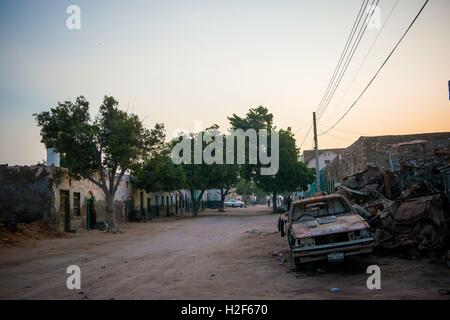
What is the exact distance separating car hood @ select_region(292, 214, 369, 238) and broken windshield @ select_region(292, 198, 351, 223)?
62 centimetres

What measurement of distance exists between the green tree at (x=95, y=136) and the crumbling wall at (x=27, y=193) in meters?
Answer: 1.75

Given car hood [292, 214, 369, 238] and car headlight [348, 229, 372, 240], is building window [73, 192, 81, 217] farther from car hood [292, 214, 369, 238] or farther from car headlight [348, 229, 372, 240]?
car headlight [348, 229, 372, 240]

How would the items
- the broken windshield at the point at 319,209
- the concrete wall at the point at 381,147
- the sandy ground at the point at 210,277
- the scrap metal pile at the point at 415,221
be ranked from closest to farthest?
1. the sandy ground at the point at 210,277
2. the scrap metal pile at the point at 415,221
3. the broken windshield at the point at 319,209
4. the concrete wall at the point at 381,147

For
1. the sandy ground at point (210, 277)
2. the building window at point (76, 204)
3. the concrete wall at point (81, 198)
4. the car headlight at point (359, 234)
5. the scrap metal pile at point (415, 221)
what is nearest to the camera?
the sandy ground at point (210, 277)

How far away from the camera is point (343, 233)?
8367 millimetres

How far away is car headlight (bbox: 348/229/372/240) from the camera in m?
8.34

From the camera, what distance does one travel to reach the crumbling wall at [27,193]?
21.7m

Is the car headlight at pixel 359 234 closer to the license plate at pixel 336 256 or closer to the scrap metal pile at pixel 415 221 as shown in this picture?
the license plate at pixel 336 256

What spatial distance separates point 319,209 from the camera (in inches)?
405

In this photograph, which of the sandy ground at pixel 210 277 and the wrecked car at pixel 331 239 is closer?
the sandy ground at pixel 210 277

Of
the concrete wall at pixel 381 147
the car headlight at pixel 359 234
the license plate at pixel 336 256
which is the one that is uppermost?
the concrete wall at pixel 381 147

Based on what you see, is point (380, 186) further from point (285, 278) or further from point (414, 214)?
point (285, 278)

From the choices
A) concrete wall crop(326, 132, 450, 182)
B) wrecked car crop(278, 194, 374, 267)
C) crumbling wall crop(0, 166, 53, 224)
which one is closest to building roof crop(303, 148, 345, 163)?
concrete wall crop(326, 132, 450, 182)

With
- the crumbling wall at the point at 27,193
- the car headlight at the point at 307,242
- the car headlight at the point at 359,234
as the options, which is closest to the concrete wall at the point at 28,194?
the crumbling wall at the point at 27,193
